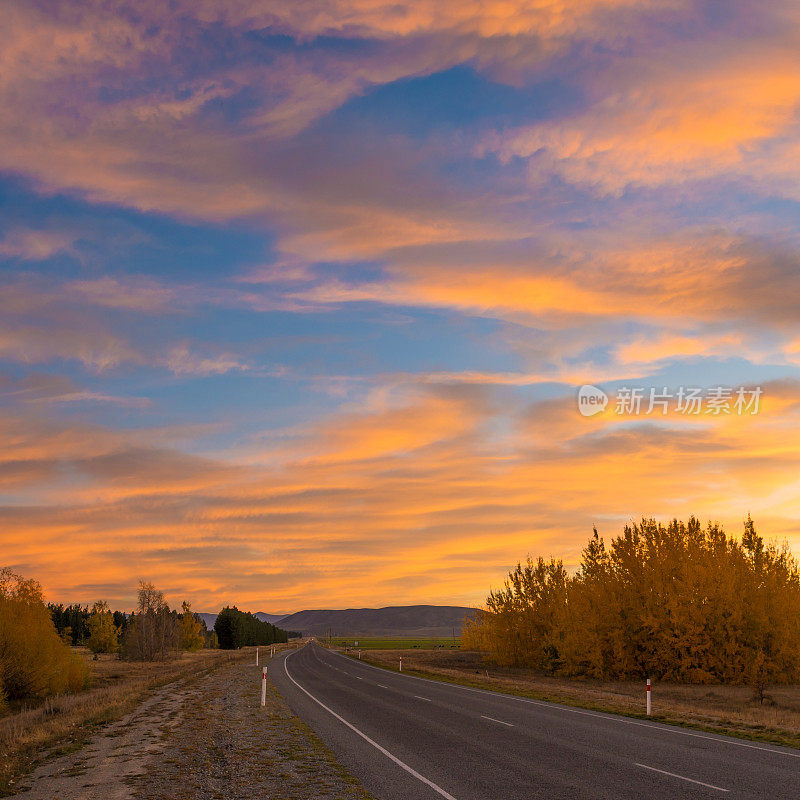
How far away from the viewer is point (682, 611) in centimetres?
4344

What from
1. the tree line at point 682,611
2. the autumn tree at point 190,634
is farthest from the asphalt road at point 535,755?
the autumn tree at point 190,634

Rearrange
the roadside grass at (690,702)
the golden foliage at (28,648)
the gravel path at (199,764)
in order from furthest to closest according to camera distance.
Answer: the golden foliage at (28,648) → the roadside grass at (690,702) → the gravel path at (199,764)

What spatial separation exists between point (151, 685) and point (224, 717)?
18.4 m

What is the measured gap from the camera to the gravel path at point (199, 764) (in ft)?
37.4

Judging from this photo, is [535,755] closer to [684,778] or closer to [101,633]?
[684,778]

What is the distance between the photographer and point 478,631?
7988 centimetres

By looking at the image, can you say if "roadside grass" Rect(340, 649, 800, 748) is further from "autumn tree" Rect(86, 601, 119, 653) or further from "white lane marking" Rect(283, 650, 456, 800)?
"autumn tree" Rect(86, 601, 119, 653)

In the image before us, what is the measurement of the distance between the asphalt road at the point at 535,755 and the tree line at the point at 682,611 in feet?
74.8

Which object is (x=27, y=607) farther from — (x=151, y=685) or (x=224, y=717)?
(x=224, y=717)

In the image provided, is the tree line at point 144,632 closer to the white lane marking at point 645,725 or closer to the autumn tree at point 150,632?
the autumn tree at point 150,632

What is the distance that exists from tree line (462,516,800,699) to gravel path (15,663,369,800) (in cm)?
3008

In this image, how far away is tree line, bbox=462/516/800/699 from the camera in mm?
41719

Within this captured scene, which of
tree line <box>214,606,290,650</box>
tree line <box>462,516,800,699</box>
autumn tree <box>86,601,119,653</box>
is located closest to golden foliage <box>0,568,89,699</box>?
tree line <box>462,516,800,699</box>

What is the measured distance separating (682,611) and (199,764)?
3710 centimetres
